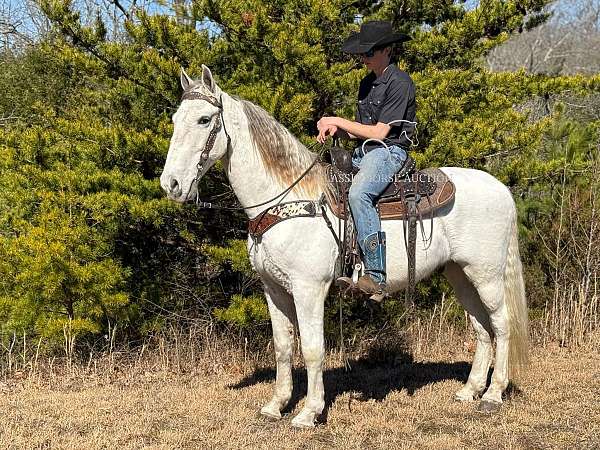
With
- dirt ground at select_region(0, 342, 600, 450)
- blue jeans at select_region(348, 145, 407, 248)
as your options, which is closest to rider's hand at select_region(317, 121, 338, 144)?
blue jeans at select_region(348, 145, 407, 248)

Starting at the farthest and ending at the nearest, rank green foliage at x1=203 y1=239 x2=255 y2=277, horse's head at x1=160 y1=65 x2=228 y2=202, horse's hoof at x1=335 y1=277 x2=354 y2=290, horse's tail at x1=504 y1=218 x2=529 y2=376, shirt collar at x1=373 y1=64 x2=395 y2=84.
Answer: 1. green foliage at x1=203 y1=239 x2=255 y2=277
2. horse's tail at x1=504 y1=218 x2=529 y2=376
3. shirt collar at x1=373 y1=64 x2=395 y2=84
4. horse's hoof at x1=335 y1=277 x2=354 y2=290
5. horse's head at x1=160 y1=65 x2=228 y2=202

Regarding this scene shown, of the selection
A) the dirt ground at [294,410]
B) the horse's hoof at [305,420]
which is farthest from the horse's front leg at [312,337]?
the dirt ground at [294,410]

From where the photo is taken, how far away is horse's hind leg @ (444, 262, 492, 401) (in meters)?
5.31

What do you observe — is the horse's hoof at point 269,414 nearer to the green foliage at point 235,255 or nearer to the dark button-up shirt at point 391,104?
the green foliage at point 235,255

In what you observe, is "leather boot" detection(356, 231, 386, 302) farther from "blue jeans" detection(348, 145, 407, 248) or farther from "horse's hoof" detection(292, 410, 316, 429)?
"horse's hoof" detection(292, 410, 316, 429)

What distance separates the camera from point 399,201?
4602 millimetres

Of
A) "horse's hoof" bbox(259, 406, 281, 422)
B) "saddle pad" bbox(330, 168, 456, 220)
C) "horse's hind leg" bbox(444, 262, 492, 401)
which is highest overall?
"saddle pad" bbox(330, 168, 456, 220)

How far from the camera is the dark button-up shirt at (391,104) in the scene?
442 cm

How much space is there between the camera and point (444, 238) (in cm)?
486

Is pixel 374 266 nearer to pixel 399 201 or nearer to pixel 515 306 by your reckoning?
pixel 399 201

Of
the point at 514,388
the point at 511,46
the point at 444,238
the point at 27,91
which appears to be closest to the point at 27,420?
the point at 444,238

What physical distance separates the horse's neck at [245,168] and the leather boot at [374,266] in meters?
0.62

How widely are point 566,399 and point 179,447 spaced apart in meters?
3.19

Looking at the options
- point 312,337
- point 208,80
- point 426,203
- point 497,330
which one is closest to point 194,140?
point 208,80
